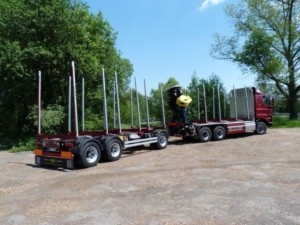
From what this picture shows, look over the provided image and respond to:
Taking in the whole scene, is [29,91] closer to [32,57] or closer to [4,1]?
[32,57]

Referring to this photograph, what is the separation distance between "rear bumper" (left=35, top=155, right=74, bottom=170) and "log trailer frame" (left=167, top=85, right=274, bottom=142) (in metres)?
7.81

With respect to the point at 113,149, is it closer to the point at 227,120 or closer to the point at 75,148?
the point at 75,148

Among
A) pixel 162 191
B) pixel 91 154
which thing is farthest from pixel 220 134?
pixel 162 191

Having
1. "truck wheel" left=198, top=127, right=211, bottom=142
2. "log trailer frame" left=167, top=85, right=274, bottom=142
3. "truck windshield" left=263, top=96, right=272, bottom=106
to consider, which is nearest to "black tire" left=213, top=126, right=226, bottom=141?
"log trailer frame" left=167, top=85, right=274, bottom=142

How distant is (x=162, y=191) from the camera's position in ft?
27.2

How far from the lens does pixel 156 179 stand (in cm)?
966

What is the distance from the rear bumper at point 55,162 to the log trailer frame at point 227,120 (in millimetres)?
7807

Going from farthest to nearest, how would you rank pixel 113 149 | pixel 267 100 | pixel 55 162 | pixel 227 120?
pixel 267 100 < pixel 227 120 < pixel 113 149 < pixel 55 162

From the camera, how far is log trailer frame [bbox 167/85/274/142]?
18.6 m

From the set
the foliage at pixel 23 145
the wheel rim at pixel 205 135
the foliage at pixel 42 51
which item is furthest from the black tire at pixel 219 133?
the foliage at pixel 23 145

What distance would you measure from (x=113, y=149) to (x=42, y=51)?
8902mm

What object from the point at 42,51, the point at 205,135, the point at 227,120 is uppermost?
the point at 42,51

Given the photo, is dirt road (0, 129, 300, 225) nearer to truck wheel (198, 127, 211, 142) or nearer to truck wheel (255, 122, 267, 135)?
truck wheel (198, 127, 211, 142)

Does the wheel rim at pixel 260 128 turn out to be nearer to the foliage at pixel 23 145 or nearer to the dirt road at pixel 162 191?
the dirt road at pixel 162 191
